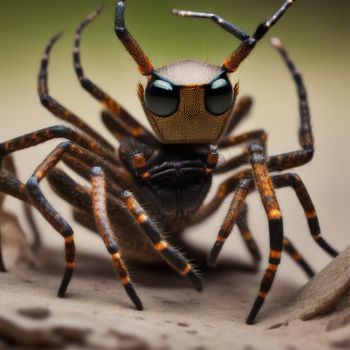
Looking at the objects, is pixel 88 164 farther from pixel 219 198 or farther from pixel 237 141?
pixel 237 141

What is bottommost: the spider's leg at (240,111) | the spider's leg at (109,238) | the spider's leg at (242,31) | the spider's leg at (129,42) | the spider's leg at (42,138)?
the spider's leg at (109,238)

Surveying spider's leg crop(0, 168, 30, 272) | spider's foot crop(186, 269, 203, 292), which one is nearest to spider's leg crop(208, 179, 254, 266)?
spider's foot crop(186, 269, 203, 292)

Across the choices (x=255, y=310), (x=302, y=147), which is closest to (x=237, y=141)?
(x=302, y=147)

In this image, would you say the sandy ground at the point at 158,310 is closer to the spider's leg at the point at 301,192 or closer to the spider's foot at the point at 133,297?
the spider's foot at the point at 133,297

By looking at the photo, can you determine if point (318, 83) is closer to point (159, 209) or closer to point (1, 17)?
point (1, 17)

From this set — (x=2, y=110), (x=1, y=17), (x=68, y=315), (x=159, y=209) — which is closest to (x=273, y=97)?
(x=2, y=110)

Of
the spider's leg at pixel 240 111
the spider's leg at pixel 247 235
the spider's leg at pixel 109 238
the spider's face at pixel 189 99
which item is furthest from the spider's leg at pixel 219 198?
the spider's leg at pixel 109 238
